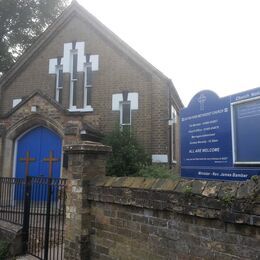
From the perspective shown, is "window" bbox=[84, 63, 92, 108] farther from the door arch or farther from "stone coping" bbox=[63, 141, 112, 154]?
"stone coping" bbox=[63, 141, 112, 154]

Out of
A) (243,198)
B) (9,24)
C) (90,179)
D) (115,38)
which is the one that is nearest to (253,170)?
(243,198)

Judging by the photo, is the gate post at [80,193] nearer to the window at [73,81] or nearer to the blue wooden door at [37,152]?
the blue wooden door at [37,152]

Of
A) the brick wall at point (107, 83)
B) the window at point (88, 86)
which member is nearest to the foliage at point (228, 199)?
the brick wall at point (107, 83)

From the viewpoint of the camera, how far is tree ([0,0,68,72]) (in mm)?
22859

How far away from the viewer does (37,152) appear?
12961 mm

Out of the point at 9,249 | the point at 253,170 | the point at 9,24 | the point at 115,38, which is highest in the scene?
the point at 9,24

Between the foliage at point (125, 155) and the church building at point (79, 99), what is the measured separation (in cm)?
62

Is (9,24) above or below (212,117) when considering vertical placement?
above

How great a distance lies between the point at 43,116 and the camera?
479 inches

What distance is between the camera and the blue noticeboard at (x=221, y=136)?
11.8 ft

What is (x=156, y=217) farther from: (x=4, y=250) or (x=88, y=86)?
(x=88, y=86)

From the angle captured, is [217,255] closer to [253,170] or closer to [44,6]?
[253,170]

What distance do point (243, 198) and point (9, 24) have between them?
23.7m

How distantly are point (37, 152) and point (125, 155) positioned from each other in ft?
12.2
